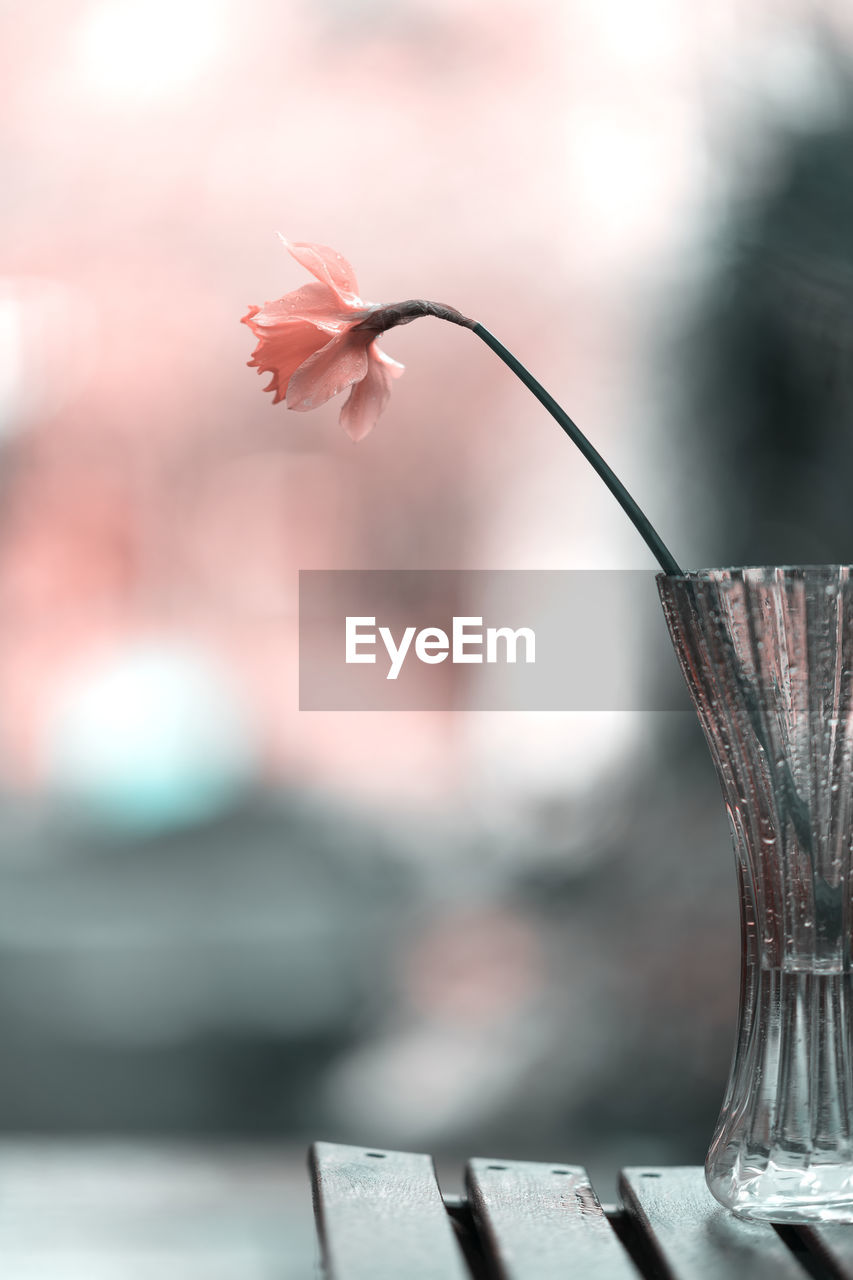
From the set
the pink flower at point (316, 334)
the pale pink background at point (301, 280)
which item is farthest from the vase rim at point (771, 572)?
the pale pink background at point (301, 280)

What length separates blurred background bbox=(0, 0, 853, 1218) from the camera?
1970 millimetres

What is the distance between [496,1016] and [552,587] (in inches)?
22.8

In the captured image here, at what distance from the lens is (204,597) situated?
199cm

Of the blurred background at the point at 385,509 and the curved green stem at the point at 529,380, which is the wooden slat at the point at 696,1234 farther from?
the blurred background at the point at 385,509

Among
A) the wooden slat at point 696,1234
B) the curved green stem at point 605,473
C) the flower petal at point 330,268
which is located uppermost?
the flower petal at point 330,268

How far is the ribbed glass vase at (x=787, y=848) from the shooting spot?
0.54m

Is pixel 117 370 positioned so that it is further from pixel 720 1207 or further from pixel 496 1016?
pixel 720 1207

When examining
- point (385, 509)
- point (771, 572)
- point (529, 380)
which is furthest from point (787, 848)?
point (385, 509)

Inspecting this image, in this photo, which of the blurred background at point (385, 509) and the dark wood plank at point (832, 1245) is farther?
the blurred background at point (385, 509)

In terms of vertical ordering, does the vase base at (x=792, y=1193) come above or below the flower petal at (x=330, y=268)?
below

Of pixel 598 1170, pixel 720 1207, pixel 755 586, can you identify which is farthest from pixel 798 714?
pixel 598 1170

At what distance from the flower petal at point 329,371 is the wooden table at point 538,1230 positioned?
0.32m

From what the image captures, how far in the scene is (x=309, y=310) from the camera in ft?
1.95

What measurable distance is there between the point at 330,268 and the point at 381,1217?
1.22 feet
